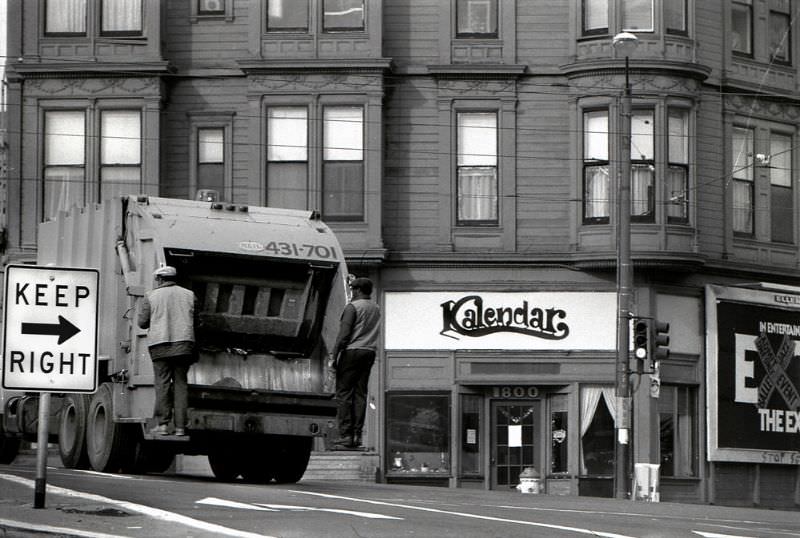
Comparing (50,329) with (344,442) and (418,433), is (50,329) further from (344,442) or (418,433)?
(418,433)

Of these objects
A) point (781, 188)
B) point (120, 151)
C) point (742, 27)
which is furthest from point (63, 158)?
point (781, 188)

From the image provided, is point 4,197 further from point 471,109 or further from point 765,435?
point 765,435

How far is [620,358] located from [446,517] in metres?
17.0

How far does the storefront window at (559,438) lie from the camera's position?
35.2 meters

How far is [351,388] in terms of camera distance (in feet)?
65.9

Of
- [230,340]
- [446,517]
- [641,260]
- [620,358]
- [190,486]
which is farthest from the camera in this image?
[641,260]

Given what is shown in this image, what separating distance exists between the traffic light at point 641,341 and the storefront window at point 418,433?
19.4 ft

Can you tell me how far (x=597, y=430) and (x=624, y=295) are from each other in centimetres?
451

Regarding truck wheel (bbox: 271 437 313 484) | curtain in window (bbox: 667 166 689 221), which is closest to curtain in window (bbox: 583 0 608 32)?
curtain in window (bbox: 667 166 689 221)

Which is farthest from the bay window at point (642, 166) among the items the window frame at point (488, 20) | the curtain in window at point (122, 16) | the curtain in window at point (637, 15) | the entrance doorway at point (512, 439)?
→ the curtain in window at point (122, 16)

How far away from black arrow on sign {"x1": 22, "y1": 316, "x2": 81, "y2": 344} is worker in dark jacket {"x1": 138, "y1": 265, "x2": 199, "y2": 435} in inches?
182

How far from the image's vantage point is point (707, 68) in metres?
35.9

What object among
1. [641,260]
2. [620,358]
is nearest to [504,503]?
[620,358]

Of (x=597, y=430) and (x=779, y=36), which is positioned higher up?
(x=779, y=36)
